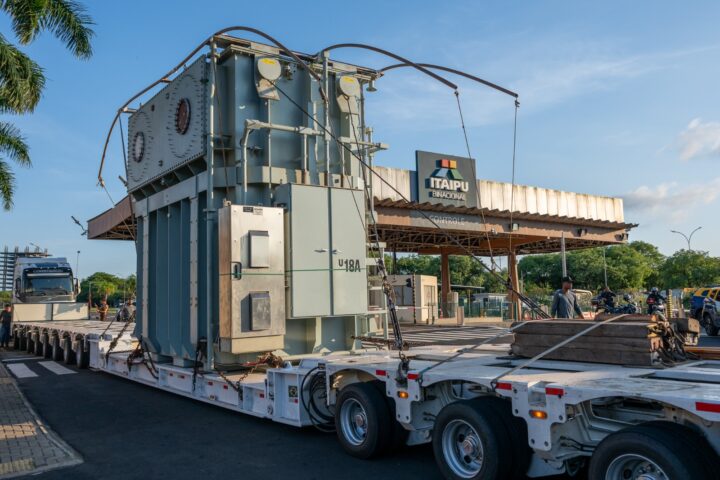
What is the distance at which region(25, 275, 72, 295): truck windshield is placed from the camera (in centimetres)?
2578

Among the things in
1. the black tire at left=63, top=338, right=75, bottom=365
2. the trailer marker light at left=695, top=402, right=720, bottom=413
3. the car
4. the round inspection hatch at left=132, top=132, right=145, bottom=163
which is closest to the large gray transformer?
the round inspection hatch at left=132, top=132, right=145, bottom=163

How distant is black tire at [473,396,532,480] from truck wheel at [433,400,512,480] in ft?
0.12

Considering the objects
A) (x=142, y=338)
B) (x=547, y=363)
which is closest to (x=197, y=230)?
(x=142, y=338)

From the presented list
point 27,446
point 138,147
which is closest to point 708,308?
point 138,147

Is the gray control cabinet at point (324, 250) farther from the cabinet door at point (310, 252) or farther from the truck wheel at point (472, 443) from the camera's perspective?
the truck wheel at point (472, 443)

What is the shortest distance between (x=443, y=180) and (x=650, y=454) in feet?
81.6

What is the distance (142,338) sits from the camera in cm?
1137

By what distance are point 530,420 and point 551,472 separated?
631mm

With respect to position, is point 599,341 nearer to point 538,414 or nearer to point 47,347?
point 538,414

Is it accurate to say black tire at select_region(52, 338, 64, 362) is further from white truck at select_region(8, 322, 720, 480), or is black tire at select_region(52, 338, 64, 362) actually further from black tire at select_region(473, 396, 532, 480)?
black tire at select_region(473, 396, 532, 480)

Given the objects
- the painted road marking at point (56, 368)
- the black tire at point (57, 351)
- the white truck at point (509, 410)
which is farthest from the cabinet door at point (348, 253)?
the black tire at point (57, 351)

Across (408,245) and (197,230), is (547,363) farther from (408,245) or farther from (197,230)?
(408,245)

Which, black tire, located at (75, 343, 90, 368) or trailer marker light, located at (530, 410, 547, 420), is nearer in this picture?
trailer marker light, located at (530, 410, 547, 420)

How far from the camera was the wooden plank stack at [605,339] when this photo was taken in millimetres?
5367
